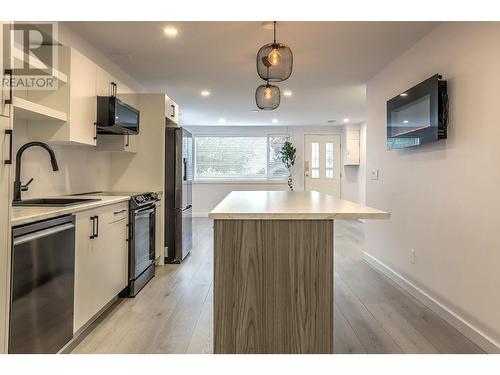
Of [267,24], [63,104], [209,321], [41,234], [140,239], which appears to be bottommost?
[209,321]

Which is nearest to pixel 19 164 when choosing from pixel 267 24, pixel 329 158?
pixel 267 24

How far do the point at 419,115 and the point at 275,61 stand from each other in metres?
1.46

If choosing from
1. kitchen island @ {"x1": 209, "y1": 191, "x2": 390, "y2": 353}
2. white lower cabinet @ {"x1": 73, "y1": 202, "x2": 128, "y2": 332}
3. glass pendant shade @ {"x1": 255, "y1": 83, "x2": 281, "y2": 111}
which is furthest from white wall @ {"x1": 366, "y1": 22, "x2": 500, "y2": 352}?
white lower cabinet @ {"x1": 73, "y1": 202, "x2": 128, "y2": 332}

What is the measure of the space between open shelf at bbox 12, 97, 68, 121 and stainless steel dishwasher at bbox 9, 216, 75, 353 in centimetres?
71

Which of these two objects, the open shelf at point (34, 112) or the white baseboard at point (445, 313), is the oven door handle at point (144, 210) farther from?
the white baseboard at point (445, 313)

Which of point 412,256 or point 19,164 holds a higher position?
point 19,164

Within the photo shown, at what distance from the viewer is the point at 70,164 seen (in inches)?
125

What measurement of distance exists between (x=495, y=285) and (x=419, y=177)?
118cm

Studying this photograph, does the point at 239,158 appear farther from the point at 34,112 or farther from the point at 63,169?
the point at 34,112

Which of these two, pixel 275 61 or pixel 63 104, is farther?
pixel 63 104

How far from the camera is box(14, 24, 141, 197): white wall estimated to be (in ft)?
8.45
